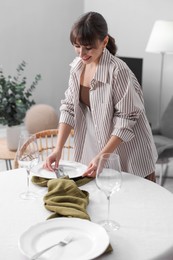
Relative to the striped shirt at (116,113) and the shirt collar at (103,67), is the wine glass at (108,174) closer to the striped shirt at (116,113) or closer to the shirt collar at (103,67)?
the striped shirt at (116,113)

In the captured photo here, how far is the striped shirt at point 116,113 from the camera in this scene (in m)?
1.94

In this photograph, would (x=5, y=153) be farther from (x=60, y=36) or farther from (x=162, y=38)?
(x=60, y=36)

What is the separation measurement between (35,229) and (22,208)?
22cm

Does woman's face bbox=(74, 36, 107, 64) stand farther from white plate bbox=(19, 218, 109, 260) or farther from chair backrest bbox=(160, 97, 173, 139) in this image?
chair backrest bbox=(160, 97, 173, 139)

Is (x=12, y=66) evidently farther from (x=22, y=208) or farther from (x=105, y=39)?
(x=22, y=208)

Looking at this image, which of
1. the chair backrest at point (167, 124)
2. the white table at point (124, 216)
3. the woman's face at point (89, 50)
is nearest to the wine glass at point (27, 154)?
the white table at point (124, 216)

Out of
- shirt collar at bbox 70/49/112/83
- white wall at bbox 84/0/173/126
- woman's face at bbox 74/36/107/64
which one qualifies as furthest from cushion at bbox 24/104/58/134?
woman's face at bbox 74/36/107/64

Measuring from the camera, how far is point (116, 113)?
202 cm

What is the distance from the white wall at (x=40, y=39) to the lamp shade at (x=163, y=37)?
5.21 feet

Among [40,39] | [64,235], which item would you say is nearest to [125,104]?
[64,235]

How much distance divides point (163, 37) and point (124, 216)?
2826mm

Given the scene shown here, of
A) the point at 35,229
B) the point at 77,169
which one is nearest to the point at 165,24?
the point at 77,169

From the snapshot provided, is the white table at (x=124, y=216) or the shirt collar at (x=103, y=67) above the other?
the shirt collar at (x=103, y=67)

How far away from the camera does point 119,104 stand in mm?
1944
